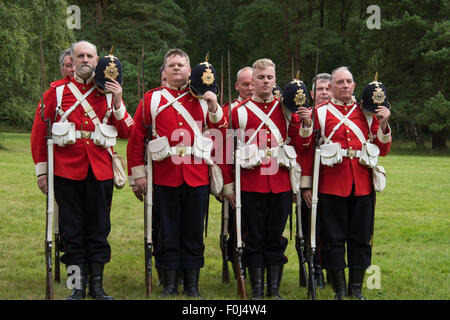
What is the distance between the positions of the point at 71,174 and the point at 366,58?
34.4 meters

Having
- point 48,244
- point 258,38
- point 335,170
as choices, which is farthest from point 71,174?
point 258,38

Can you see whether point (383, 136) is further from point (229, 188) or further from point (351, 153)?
point (229, 188)

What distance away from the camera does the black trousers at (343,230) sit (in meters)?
6.01

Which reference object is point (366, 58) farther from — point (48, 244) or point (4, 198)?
point (48, 244)

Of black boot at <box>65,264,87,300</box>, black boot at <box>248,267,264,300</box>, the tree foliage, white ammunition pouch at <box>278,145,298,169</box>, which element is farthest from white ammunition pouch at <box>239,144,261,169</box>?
the tree foliage

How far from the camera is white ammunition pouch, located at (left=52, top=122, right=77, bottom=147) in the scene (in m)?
5.57

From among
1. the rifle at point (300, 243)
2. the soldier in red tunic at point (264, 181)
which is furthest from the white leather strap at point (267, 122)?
the rifle at point (300, 243)

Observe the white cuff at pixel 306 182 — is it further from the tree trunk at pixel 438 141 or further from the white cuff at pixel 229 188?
the tree trunk at pixel 438 141

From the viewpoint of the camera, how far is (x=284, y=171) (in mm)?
6055

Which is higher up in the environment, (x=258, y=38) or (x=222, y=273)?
(x=258, y=38)

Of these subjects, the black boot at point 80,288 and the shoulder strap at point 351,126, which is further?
the shoulder strap at point 351,126

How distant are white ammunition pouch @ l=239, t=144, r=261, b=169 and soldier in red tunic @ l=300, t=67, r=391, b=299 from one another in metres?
0.54

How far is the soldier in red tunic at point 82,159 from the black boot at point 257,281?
4.70 ft

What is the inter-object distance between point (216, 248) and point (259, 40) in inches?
1412
